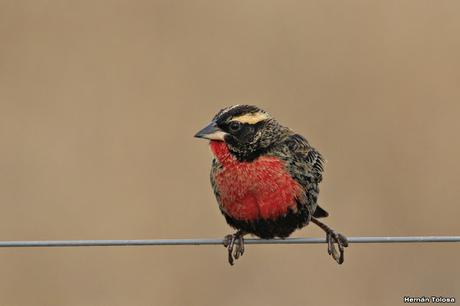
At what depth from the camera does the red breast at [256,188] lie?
5906 millimetres

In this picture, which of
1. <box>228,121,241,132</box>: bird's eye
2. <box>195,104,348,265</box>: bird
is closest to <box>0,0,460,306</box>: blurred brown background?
<box>195,104,348,265</box>: bird

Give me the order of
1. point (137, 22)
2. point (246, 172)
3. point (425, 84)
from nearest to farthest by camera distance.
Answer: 1. point (246, 172)
2. point (425, 84)
3. point (137, 22)

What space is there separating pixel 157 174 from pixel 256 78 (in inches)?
58.0

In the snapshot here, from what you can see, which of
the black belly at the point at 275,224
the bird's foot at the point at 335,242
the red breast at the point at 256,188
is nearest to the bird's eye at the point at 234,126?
the red breast at the point at 256,188

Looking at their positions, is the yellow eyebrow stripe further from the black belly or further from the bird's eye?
the black belly

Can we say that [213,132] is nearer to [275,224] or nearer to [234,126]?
[234,126]

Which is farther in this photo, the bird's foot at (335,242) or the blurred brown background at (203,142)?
the blurred brown background at (203,142)

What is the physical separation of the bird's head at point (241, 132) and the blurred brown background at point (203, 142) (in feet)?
8.27

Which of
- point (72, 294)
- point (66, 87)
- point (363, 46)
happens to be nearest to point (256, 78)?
point (363, 46)

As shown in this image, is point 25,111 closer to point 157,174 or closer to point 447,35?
point 157,174

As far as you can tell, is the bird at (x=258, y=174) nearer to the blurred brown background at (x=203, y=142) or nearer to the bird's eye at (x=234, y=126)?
the bird's eye at (x=234, y=126)

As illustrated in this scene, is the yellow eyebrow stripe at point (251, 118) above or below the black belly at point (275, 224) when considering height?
above

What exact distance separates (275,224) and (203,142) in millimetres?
3578

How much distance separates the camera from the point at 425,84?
9.72 m
